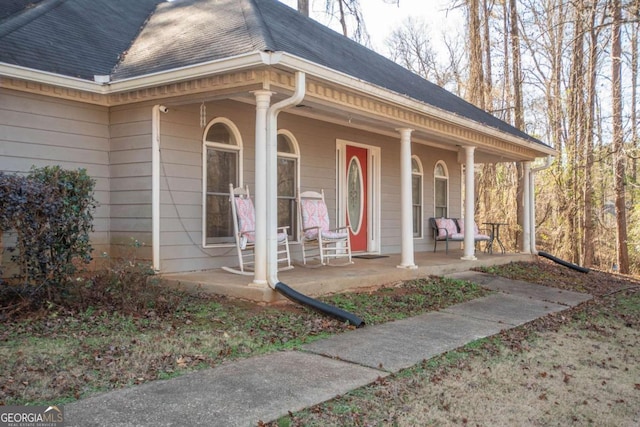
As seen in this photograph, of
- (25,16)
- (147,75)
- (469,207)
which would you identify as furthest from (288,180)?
(25,16)

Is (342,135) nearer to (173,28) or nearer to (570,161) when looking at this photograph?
(173,28)

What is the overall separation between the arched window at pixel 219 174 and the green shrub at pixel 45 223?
178 cm

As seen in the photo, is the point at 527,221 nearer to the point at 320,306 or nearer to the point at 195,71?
the point at 320,306

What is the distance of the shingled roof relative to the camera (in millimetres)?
5891

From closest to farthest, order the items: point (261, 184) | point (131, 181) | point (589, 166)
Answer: point (261, 184) < point (131, 181) < point (589, 166)

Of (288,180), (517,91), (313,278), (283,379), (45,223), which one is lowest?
(283,379)

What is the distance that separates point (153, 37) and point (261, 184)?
3.25m

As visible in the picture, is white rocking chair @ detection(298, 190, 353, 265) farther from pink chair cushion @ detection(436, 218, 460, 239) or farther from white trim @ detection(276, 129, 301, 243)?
pink chair cushion @ detection(436, 218, 460, 239)

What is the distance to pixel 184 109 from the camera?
21.9 feet

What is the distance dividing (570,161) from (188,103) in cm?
1128

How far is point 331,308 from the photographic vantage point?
5324 mm

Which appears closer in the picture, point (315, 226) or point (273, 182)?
point (273, 182)

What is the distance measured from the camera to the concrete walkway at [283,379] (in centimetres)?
287

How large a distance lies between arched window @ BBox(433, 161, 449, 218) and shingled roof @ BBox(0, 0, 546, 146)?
349 cm
